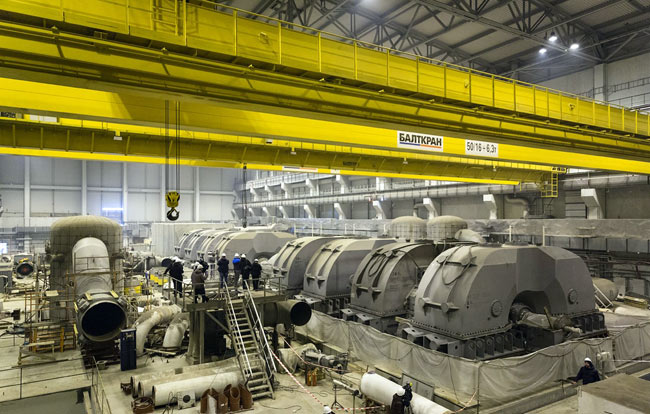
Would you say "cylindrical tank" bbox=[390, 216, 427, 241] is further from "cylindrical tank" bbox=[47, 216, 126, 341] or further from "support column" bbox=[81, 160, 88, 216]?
"support column" bbox=[81, 160, 88, 216]

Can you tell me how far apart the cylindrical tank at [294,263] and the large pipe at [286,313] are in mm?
4375

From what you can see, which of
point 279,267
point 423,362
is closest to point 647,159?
point 423,362

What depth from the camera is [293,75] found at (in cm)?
817

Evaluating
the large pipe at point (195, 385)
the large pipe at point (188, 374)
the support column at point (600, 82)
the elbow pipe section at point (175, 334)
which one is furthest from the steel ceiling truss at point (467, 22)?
the large pipe at point (195, 385)

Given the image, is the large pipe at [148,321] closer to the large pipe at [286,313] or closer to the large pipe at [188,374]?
the large pipe at [188,374]

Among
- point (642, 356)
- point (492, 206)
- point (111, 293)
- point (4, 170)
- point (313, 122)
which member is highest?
point (4, 170)

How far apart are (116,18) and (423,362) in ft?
29.9

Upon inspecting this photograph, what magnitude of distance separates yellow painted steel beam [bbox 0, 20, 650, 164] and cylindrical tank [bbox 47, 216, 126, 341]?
208 inches

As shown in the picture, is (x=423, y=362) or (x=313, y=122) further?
(x=313, y=122)

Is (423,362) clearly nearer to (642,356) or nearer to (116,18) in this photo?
(642,356)

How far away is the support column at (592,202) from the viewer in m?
21.8

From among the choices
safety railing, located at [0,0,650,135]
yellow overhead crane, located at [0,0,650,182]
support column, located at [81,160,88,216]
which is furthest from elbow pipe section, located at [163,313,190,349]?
support column, located at [81,160,88,216]

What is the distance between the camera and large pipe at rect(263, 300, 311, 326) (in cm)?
1233

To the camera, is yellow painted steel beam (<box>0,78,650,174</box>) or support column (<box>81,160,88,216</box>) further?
support column (<box>81,160,88,216</box>)
